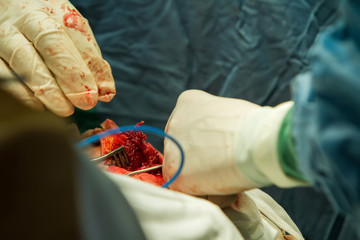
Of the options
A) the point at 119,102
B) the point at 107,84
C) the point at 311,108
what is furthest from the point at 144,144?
the point at 311,108

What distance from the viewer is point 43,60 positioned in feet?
2.94

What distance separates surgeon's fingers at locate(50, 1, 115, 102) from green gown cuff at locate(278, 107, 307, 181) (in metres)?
0.60

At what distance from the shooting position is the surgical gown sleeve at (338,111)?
0.39 meters

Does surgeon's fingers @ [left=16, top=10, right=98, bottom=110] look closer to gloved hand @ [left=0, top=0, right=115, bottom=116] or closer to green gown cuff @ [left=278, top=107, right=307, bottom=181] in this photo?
gloved hand @ [left=0, top=0, right=115, bottom=116]

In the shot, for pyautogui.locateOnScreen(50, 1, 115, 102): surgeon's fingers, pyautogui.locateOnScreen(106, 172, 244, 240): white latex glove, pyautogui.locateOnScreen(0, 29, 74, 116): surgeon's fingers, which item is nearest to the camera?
pyautogui.locateOnScreen(106, 172, 244, 240): white latex glove

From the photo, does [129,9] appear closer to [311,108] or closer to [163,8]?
[163,8]

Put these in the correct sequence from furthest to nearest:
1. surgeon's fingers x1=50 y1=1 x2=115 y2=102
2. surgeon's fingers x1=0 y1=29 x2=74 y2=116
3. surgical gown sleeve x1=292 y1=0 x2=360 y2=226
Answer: surgeon's fingers x1=50 y1=1 x2=115 y2=102 < surgeon's fingers x1=0 y1=29 x2=74 y2=116 < surgical gown sleeve x1=292 y1=0 x2=360 y2=226

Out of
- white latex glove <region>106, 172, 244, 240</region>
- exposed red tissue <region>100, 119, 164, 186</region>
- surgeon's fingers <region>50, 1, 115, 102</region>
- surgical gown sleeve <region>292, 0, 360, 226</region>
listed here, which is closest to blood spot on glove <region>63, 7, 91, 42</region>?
surgeon's fingers <region>50, 1, 115, 102</region>

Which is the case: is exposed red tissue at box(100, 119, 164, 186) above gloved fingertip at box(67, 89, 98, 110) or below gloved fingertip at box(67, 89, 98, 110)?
below

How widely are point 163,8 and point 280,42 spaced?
551 mm

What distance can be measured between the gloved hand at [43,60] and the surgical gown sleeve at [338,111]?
633 mm

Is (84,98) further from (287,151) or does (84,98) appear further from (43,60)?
(287,151)

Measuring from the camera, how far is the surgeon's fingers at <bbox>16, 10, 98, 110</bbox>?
0.88m

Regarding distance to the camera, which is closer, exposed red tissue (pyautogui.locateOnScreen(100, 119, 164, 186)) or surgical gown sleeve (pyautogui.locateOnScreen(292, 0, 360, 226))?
surgical gown sleeve (pyautogui.locateOnScreen(292, 0, 360, 226))
